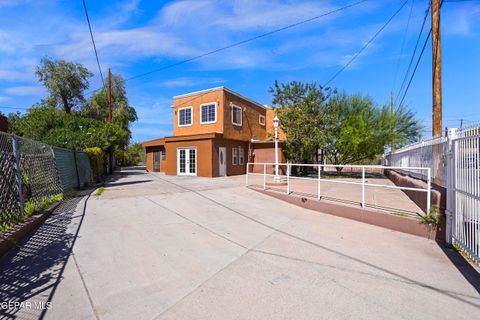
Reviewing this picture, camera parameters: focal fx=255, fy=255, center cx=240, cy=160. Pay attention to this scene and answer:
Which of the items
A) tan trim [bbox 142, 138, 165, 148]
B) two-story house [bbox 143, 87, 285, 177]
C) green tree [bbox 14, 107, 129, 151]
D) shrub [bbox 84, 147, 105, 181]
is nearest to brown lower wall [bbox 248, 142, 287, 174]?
two-story house [bbox 143, 87, 285, 177]

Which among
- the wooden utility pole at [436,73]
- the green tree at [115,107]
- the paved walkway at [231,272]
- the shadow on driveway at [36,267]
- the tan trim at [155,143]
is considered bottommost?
the paved walkway at [231,272]

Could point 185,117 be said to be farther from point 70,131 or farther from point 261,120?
point 70,131

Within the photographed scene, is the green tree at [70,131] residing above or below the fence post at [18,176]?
above

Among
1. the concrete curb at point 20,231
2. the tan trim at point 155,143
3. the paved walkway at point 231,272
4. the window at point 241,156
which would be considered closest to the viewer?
the paved walkway at point 231,272

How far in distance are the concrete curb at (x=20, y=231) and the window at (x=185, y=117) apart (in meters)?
14.0

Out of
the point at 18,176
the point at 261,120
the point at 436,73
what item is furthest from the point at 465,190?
the point at 261,120

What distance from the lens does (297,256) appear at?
160 inches

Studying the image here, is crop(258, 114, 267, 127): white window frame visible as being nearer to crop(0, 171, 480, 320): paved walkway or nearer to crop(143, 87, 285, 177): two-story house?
crop(143, 87, 285, 177): two-story house

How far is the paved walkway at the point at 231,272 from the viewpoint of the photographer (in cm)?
262

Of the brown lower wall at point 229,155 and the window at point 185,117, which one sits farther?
the window at point 185,117

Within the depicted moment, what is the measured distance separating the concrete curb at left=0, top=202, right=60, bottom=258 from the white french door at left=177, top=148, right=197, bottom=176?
38.5 ft

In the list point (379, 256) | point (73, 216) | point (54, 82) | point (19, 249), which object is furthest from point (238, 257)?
point (54, 82)

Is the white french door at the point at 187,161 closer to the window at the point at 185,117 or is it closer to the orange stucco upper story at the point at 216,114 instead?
the orange stucco upper story at the point at 216,114

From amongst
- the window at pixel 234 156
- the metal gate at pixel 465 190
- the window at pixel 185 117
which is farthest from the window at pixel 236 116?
the metal gate at pixel 465 190
